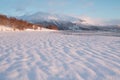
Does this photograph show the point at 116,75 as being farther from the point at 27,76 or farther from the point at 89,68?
the point at 27,76

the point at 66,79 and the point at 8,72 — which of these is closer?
the point at 66,79

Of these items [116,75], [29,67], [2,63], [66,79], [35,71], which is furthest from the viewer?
[2,63]

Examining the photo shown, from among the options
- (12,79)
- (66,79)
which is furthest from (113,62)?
(12,79)

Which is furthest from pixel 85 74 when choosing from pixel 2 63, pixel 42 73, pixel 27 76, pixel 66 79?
pixel 2 63

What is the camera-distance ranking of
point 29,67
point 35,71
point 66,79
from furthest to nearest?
point 29,67
point 35,71
point 66,79

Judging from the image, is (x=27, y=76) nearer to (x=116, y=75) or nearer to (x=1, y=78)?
(x=1, y=78)

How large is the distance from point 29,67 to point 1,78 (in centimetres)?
100

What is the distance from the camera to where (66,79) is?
3932 mm

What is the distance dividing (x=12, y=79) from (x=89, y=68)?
1812 millimetres

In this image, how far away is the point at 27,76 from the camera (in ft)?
13.6

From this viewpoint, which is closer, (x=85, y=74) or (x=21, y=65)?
(x=85, y=74)

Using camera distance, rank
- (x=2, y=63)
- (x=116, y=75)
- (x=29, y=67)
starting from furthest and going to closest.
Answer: (x=2, y=63)
(x=29, y=67)
(x=116, y=75)

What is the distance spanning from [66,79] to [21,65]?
5.32 ft

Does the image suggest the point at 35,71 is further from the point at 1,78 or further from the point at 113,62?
the point at 113,62
